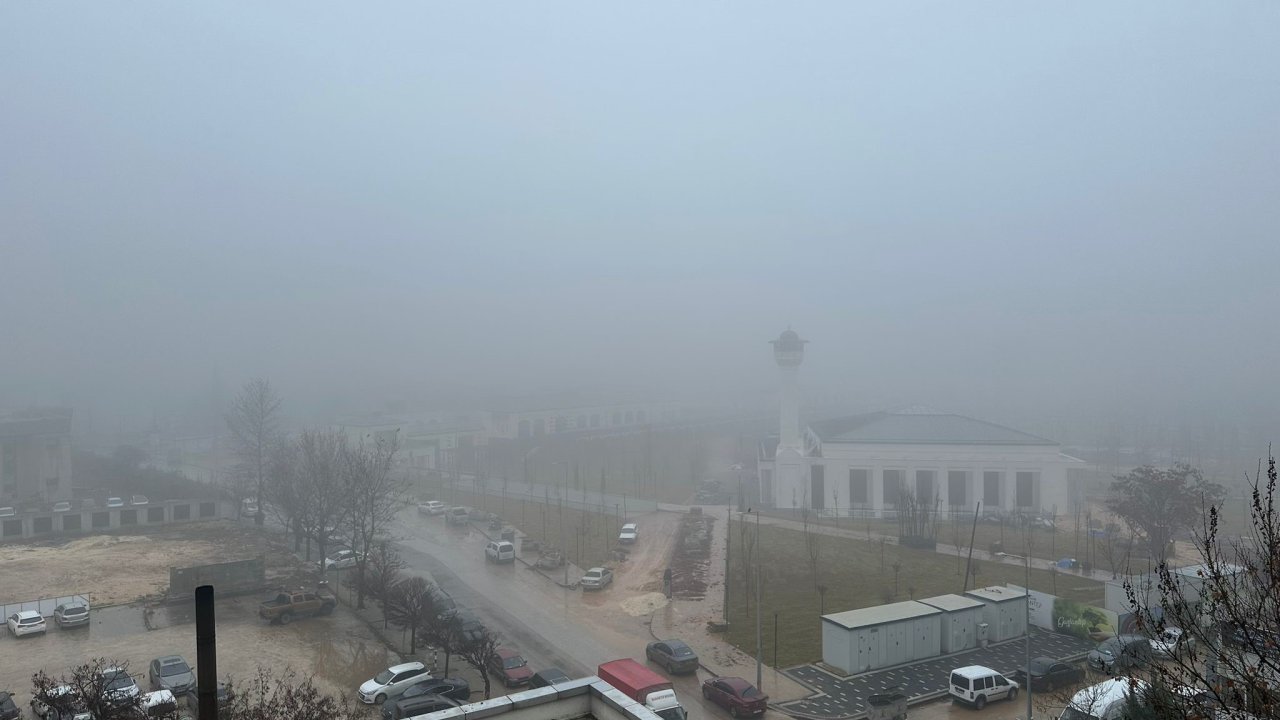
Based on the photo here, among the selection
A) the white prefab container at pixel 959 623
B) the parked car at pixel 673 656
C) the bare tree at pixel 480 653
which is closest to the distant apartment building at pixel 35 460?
the bare tree at pixel 480 653

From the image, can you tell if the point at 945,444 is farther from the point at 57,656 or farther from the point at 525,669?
the point at 57,656

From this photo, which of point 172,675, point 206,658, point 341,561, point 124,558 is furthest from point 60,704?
point 124,558

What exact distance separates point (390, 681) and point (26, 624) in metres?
7.73

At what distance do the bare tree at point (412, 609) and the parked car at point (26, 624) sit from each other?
20.0 ft

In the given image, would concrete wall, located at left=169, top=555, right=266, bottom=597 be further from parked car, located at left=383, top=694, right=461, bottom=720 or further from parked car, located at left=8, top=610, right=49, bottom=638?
parked car, located at left=383, top=694, right=461, bottom=720

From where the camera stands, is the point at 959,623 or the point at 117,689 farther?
the point at 959,623

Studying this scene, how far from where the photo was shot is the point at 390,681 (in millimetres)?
11320

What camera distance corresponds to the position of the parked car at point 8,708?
9.97m

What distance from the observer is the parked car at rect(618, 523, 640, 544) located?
22328 millimetres

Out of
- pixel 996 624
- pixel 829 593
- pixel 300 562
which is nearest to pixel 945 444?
pixel 829 593

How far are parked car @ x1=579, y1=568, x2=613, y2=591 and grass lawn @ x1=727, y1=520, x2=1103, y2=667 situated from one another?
2734 millimetres

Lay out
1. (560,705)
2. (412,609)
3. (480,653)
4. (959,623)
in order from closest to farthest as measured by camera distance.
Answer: (560,705)
(480,653)
(412,609)
(959,623)

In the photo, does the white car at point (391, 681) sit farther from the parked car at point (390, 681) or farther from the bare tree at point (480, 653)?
the bare tree at point (480, 653)

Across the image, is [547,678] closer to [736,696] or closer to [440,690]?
[440,690]
